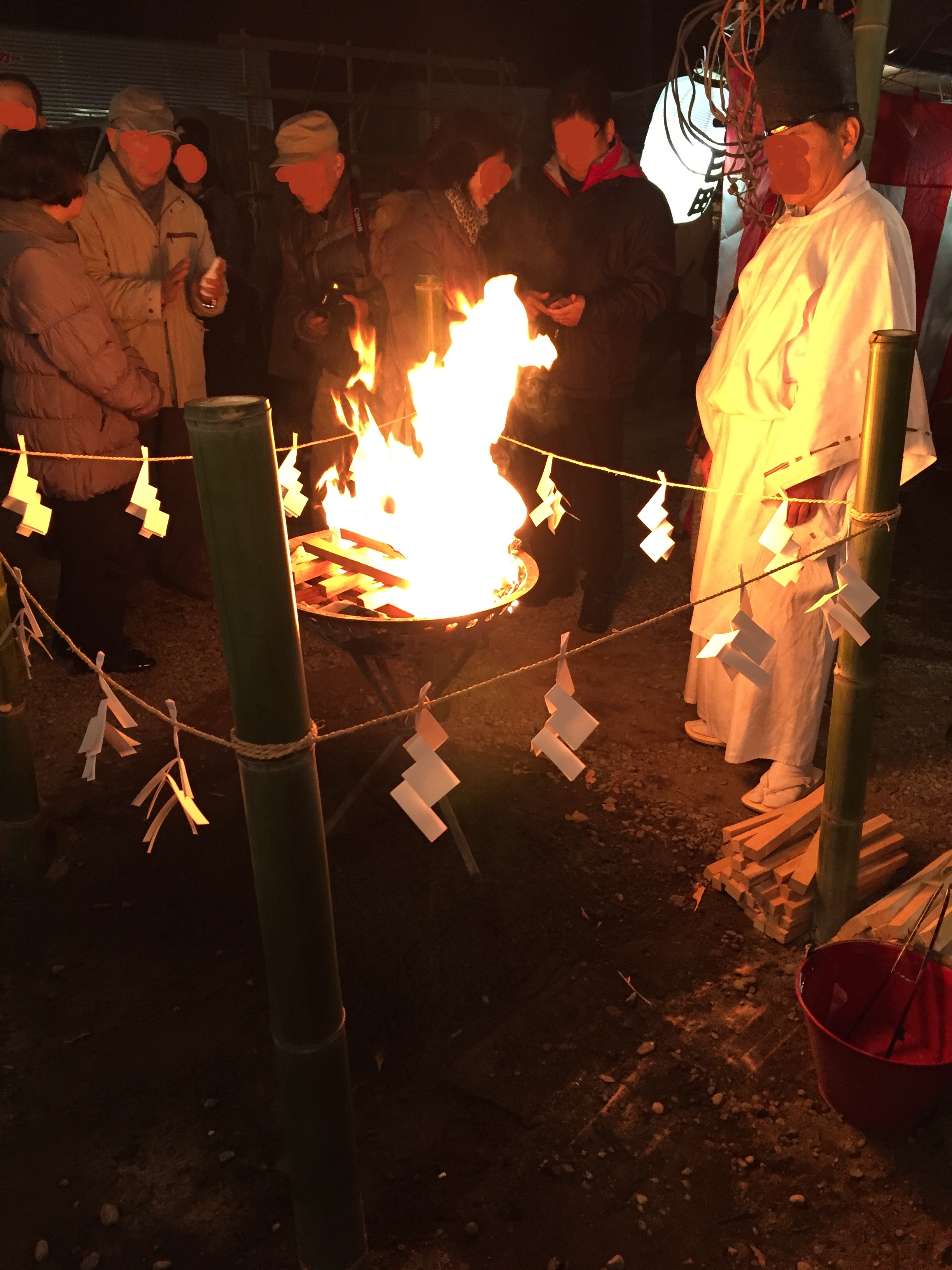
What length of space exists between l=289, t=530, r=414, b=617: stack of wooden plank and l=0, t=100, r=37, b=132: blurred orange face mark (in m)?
3.55

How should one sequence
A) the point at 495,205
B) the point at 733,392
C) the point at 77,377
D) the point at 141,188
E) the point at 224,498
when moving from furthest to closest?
the point at 495,205 → the point at 141,188 → the point at 77,377 → the point at 733,392 → the point at 224,498

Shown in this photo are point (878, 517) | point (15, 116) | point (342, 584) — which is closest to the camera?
point (878, 517)

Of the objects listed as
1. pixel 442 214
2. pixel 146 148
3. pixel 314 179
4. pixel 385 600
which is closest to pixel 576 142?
pixel 442 214

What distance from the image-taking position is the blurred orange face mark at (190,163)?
6555 millimetres

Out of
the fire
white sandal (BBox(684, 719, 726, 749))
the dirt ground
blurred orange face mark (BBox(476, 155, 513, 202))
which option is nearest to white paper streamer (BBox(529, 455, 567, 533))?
the fire

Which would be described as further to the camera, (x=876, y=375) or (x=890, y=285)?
(x=890, y=285)

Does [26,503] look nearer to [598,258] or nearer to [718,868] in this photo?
[718,868]

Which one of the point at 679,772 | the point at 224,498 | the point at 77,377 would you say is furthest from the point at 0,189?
the point at 679,772

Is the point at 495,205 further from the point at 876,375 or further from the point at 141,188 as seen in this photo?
the point at 876,375

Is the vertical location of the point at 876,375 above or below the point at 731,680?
above

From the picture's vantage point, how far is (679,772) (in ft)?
13.8

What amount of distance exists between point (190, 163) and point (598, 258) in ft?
10.8

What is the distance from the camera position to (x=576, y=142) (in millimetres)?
4773

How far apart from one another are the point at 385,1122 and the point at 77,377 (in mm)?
3495
